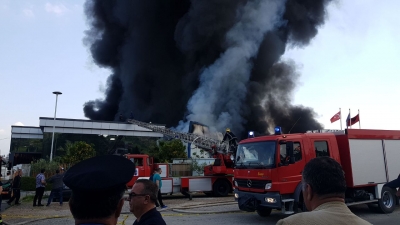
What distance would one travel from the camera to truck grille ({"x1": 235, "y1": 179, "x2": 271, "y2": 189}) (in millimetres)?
7968

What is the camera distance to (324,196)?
75.7 inches

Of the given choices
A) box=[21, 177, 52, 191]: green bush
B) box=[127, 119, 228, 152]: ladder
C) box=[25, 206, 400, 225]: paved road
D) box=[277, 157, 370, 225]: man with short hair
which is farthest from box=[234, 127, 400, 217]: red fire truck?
box=[21, 177, 52, 191]: green bush

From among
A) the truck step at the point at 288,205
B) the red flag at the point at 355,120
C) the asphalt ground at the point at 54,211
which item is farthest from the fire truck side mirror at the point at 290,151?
the red flag at the point at 355,120

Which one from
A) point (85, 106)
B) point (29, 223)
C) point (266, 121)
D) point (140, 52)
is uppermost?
point (140, 52)

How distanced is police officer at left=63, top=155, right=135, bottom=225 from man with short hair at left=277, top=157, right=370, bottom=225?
3.10 feet

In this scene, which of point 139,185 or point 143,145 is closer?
point 139,185

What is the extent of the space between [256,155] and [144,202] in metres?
5.97

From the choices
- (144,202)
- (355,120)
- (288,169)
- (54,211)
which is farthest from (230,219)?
(355,120)

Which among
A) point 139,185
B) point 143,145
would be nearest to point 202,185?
point 139,185

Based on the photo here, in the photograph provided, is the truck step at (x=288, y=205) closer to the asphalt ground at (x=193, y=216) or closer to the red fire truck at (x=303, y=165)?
the red fire truck at (x=303, y=165)

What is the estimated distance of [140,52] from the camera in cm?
5125

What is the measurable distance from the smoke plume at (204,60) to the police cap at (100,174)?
33066 millimetres

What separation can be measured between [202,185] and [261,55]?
30.5m

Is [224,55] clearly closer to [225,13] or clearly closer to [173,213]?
[225,13]
